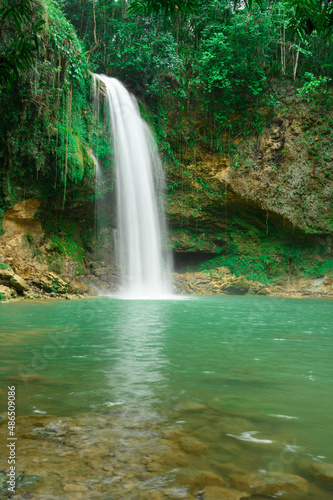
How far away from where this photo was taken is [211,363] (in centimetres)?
445

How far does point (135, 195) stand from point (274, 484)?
56.0 feet

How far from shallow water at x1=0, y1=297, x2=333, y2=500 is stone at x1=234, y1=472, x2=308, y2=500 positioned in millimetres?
51

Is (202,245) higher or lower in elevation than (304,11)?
lower

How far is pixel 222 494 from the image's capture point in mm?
1784

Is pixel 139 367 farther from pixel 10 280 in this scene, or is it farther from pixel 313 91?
pixel 313 91

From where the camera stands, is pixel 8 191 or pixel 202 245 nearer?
pixel 8 191

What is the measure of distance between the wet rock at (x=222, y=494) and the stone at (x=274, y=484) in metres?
0.05

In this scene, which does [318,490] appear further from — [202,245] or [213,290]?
[202,245]

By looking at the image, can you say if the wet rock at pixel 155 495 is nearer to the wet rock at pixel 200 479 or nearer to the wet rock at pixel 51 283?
the wet rock at pixel 200 479

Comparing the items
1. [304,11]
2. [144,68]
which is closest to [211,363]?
[304,11]

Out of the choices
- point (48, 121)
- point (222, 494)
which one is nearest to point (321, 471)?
point (222, 494)

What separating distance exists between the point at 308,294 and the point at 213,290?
4608 mm

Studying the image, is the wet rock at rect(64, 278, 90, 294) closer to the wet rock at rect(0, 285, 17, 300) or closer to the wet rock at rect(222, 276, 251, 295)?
the wet rock at rect(0, 285, 17, 300)

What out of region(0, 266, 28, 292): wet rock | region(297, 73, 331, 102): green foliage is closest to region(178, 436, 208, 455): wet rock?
region(0, 266, 28, 292): wet rock
